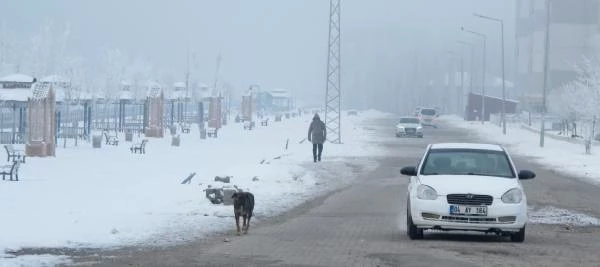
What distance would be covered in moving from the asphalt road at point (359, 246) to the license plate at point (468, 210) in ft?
1.39

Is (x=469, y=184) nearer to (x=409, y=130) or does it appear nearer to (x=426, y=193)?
(x=426, y=193)

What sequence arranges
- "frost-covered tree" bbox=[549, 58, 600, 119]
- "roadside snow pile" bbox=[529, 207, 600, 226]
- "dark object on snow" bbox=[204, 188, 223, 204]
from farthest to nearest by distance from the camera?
"frost-covered tree" bbox=[549, 58, 600, 119] < "dark object on snow" bbox=[204, 188, 223, 204] < "roadside snow pile" bbox=[529, 207, 600, 226]

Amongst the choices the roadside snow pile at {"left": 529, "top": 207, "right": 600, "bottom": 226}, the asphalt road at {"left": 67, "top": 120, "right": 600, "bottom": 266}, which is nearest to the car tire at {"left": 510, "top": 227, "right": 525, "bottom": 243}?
the asphalt road at {"left": 67, "top": 120, "right": 600, "bottom": 266}

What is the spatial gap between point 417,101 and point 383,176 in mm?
140039

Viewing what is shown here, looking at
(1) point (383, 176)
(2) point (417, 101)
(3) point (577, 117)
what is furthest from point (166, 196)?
(2) point (417, 101)

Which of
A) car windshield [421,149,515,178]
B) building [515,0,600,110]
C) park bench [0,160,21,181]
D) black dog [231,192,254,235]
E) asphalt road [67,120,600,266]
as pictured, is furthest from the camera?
building [515,0,600,110]

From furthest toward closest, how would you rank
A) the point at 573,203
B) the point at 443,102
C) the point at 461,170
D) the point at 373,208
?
the point at 443,102, the point at 573,203, the point at 373,208, the point at 461,170

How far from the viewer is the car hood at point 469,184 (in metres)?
16.9

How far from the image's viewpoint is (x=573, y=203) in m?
26.2

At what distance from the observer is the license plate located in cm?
1678

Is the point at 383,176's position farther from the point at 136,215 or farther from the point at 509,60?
the point at 509,60

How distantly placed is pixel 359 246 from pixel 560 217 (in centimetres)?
732

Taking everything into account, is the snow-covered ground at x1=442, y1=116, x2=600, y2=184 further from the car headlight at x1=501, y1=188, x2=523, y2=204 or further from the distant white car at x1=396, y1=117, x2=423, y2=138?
the car headlight at x1=501, y1=188, x2=523, y2=204

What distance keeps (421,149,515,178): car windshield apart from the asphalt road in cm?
96
